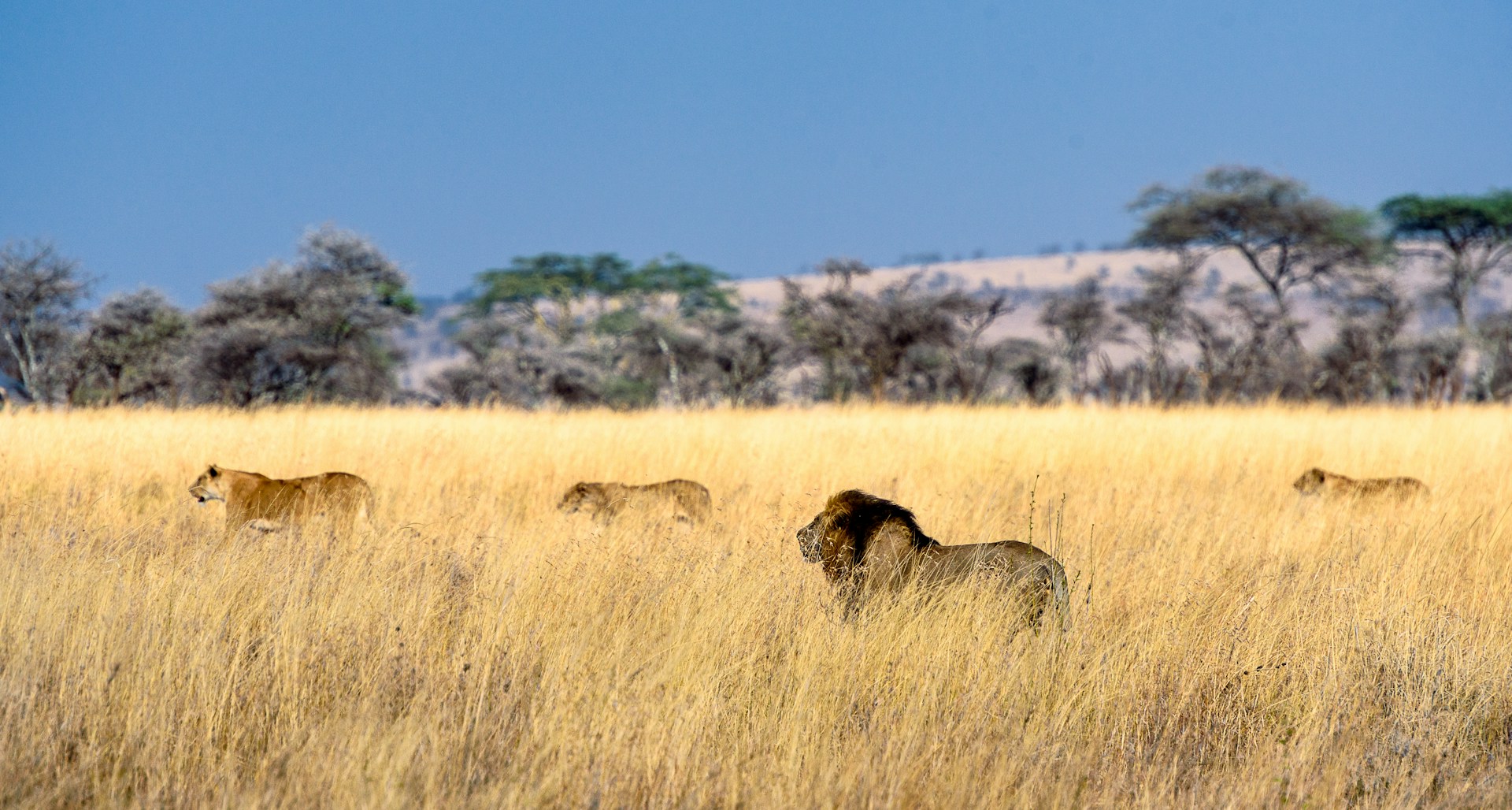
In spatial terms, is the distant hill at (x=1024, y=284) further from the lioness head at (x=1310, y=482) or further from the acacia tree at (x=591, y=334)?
the lioness head at (x=1310, y=482)

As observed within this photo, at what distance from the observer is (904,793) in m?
3.04

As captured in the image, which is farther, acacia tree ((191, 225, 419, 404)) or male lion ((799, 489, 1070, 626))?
acacia tree ((191, 225, 419, 404))

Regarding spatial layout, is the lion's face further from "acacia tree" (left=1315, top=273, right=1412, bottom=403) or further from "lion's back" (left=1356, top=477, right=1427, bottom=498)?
"acacia tree" (left=1315, top=273, right=1412, bottom=403)

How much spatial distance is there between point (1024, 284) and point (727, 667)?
5136 inches

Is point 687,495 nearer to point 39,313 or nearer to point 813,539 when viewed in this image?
point 813,539

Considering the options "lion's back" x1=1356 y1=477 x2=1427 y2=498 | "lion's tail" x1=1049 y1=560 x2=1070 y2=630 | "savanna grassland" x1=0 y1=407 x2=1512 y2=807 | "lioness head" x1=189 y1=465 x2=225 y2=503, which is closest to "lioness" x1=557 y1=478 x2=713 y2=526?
"savanna grassland" x1=0 y1=407 x2=1512 y2=807

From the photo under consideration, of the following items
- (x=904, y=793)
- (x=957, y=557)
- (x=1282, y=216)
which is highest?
(x=1282, y=216)

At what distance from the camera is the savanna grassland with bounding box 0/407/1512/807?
307 cm

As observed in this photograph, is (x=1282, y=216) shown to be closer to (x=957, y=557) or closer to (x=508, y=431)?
(x=508, y=431)

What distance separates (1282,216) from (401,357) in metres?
25.5

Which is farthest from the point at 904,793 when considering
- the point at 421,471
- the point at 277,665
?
the point at 421,471

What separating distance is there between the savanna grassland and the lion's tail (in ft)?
0.27

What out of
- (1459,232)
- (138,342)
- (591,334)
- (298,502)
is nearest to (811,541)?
(298,502)

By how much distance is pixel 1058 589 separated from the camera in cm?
400
